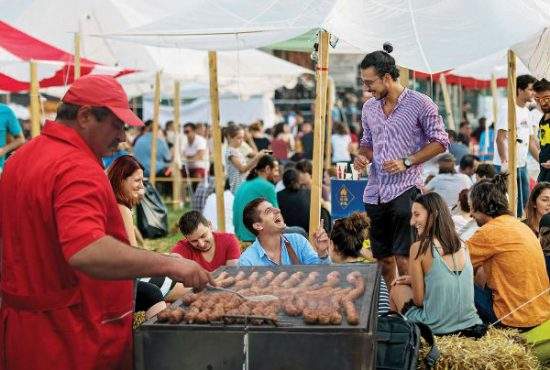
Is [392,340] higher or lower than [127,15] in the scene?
lower

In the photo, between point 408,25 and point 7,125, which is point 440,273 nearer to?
point 408,25

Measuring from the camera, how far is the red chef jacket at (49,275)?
3613 mm

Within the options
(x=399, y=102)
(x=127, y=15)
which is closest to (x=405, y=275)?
(x=399, y=102)

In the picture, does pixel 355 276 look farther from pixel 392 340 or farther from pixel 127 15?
pixel 127 15

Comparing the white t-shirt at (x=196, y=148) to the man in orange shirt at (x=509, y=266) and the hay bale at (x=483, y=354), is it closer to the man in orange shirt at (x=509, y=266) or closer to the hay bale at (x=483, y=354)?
the man in orange shirt at (x=509, y=266)

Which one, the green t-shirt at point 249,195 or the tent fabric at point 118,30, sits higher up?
the tent fabric at point 118,30

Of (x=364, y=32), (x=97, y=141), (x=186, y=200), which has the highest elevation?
(x=364, y=32)

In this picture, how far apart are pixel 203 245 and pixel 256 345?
146 inches

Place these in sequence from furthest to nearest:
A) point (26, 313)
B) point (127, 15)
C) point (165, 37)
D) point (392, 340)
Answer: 1. point (127, 15)
2. point (165, 37)
3. point (392, 340)
4. point (26, 313)

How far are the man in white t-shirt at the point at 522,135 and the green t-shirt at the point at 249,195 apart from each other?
265 centimetres

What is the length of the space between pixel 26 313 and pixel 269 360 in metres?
0.97

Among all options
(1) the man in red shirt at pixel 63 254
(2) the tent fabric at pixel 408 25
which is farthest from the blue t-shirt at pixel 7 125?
(1) the man in red shirt at pixel 63 254

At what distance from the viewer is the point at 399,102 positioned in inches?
289

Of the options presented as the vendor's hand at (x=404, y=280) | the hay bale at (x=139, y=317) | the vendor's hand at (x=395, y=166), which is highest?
the vendor's hand at (x=395, y=166)
